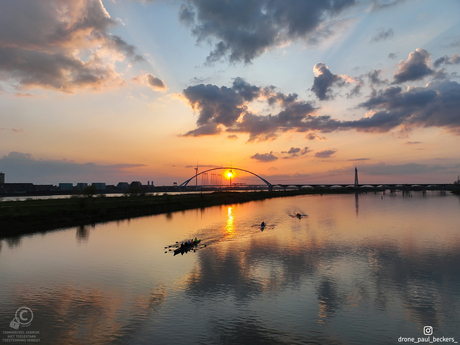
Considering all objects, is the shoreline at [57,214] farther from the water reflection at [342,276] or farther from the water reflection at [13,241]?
the water reflection at [342,276]

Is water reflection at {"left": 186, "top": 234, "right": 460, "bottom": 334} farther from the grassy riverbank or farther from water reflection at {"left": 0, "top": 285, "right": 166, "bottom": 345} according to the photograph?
the grassy riverbank

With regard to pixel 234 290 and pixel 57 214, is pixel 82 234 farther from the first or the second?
pixel 234 290

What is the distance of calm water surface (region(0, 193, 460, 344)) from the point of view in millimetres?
20891

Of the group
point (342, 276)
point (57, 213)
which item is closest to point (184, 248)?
point (342, 276)

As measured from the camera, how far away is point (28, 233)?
59375mm

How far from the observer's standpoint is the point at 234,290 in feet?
93.5

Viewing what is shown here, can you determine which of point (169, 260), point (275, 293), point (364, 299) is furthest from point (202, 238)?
point (364, 299)

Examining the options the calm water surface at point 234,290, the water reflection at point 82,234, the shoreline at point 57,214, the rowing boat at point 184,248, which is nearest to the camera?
the calm water surface at point 234,290

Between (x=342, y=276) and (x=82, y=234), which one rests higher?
(x=82, y=234)

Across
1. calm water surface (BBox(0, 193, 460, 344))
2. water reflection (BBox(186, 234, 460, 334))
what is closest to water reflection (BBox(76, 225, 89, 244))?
calm water surface (BBox(0, 193, 460, 344))

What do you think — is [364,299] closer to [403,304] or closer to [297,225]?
[403,304]

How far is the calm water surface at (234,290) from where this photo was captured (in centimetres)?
2089

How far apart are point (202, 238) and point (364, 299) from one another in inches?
1381

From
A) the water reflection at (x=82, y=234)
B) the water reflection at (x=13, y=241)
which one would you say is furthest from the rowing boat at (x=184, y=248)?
the water reflection at (x=13, y=241)
